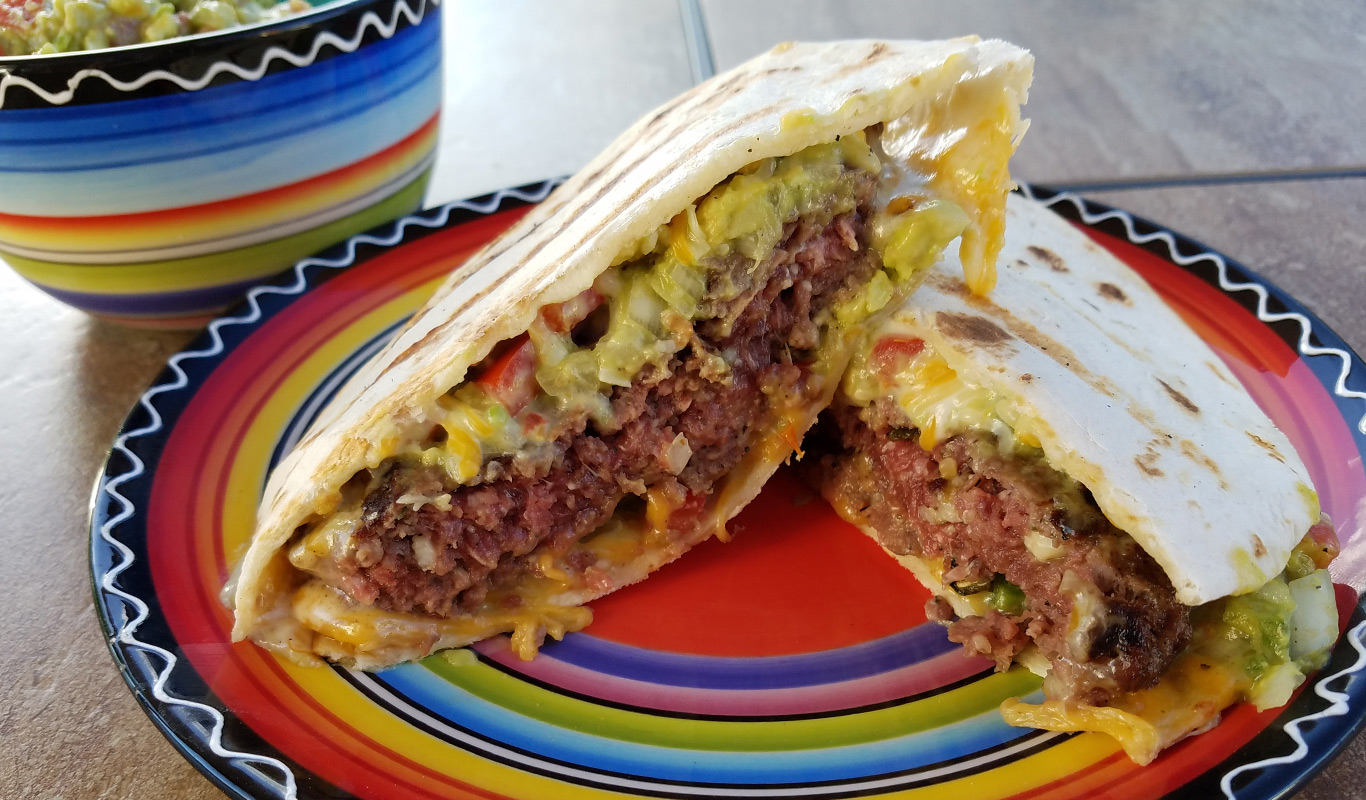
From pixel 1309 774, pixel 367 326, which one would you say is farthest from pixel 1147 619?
pixel 367 326

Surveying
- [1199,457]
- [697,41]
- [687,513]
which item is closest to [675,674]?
[687,513]

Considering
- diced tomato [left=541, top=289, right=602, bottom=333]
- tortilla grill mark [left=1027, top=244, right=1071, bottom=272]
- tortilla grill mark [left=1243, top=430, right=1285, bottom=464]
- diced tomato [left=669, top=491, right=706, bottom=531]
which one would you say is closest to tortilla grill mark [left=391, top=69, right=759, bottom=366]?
diced tomato [left=541, top=289, right=602, bottom=333]

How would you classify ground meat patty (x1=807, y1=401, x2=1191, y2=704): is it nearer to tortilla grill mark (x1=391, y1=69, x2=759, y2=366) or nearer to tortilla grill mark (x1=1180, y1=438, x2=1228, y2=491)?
tortilla grill mark (x1=1180, y1=438, x2=1228, y2=491)

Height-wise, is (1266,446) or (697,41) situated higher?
(697,41)

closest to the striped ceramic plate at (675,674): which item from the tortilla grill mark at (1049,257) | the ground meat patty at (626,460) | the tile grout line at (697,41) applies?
the ground meat patty at (626,460)

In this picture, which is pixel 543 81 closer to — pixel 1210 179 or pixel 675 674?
pixel 1210 179
